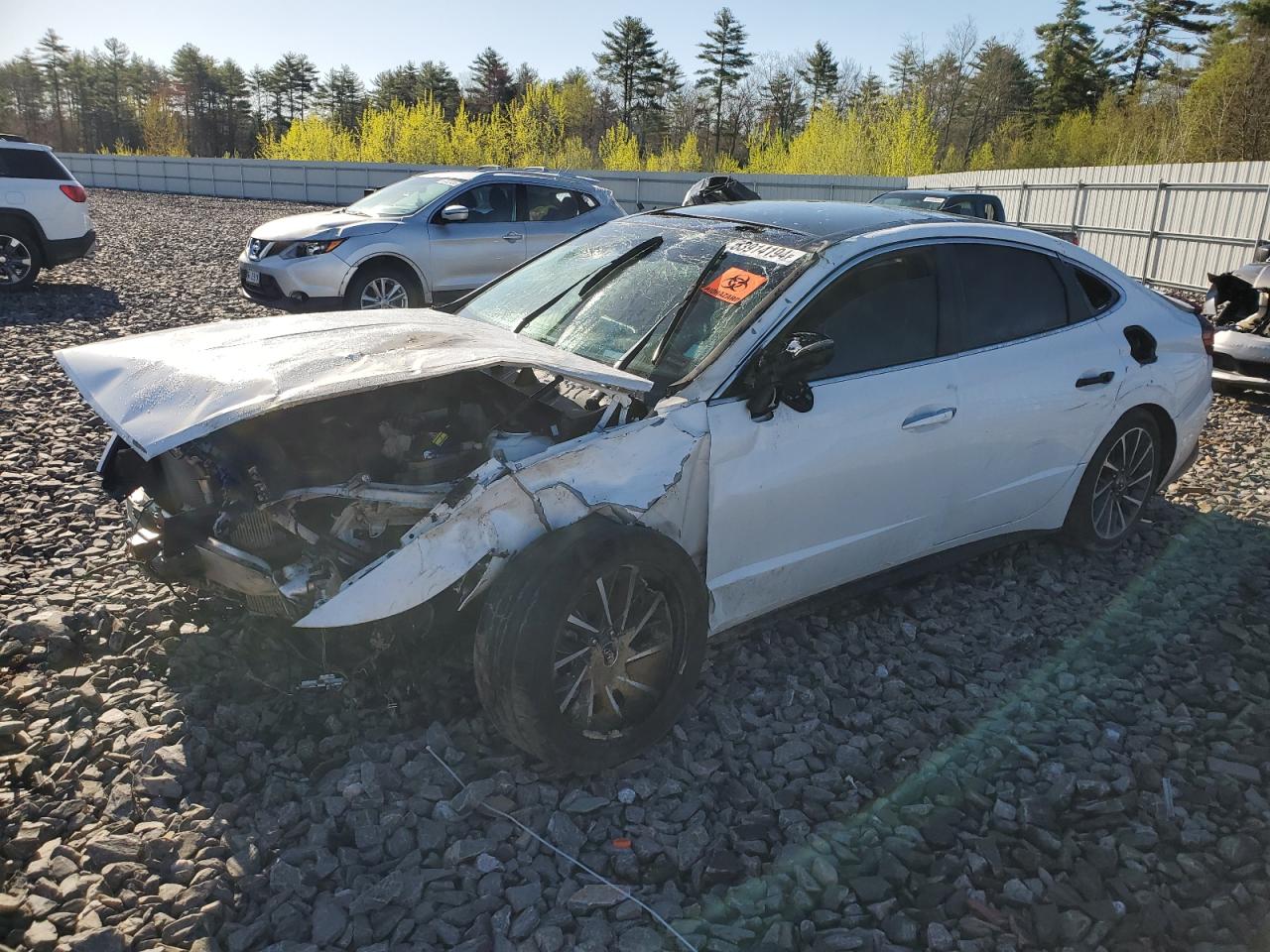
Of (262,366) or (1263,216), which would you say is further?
(1263,216)

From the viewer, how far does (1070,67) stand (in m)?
51.0

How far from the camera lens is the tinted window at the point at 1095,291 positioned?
429 cm

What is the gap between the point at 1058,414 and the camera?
13.2 feet

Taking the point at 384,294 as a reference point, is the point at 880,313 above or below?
above

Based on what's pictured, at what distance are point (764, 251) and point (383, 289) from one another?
273 inches

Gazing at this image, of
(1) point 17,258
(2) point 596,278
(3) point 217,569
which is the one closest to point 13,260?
(1) point 17,258

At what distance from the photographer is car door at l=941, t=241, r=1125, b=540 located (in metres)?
3.73

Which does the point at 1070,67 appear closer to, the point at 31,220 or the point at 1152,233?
the point at 1152,233

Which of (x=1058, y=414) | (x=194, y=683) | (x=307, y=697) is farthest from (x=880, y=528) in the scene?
(x=194, y=683)

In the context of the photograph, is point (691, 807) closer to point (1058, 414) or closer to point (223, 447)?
point (223, 447)

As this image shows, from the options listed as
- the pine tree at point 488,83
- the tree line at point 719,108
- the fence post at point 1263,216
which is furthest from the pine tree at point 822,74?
the fence post at point 1263,216

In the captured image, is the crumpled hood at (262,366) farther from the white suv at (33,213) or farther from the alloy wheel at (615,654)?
the white suv at (33,213)

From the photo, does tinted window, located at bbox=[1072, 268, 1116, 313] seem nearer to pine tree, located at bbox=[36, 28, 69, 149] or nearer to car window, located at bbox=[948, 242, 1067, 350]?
car window, located at bbox=[948, 242, 1067, 350]

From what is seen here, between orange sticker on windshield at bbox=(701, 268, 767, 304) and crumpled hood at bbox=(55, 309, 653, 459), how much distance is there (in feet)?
1.75
